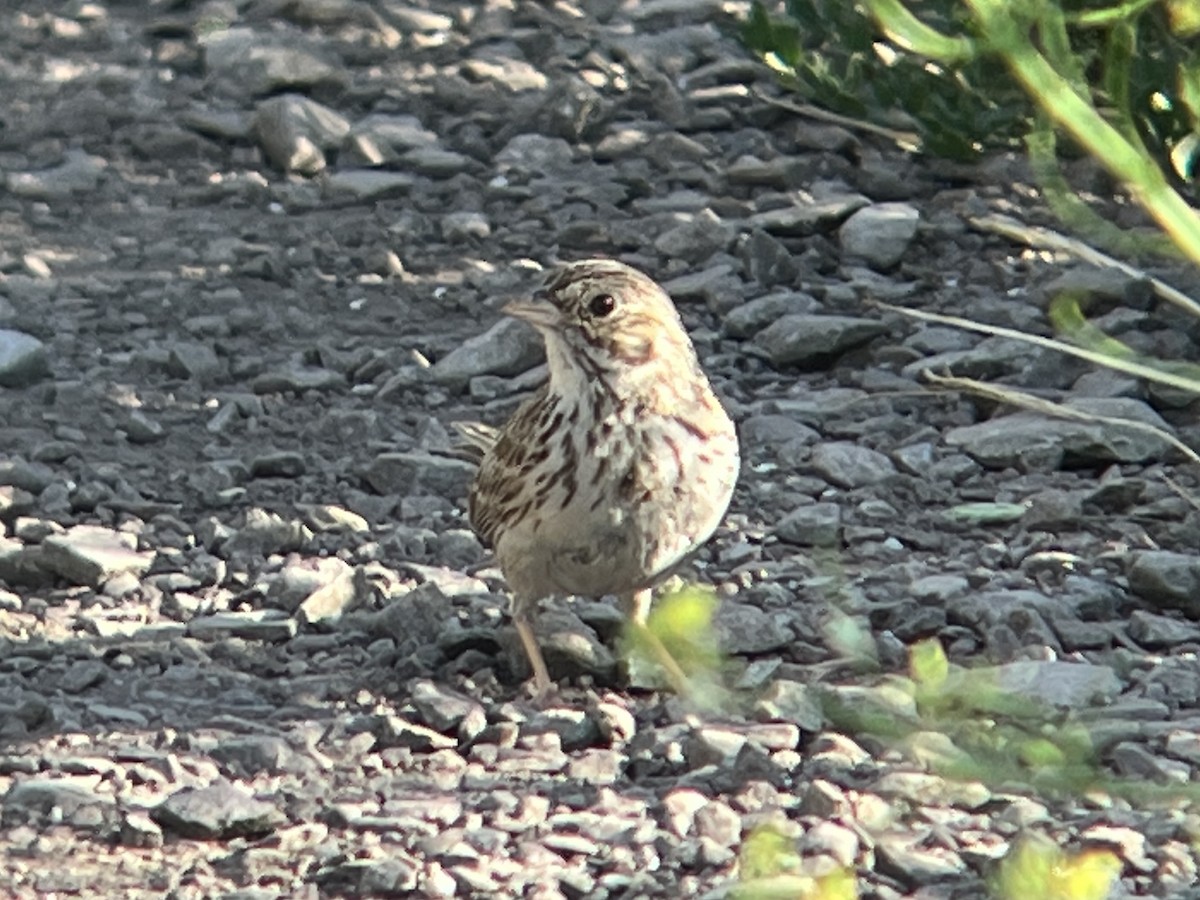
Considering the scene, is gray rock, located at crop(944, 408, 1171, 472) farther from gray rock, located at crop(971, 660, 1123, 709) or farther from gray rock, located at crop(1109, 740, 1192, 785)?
gray rock, located at crop(1109, 740, 1192, 785)

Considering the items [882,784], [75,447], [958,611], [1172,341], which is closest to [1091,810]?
[882,784]

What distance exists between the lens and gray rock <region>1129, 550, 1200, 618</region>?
5547mm

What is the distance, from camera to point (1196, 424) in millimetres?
6656

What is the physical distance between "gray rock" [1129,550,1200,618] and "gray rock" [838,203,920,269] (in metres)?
2.33

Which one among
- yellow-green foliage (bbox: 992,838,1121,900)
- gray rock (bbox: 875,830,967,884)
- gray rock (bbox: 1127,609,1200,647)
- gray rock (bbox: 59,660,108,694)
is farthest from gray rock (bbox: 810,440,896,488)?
yellow-green foliage (bbox: 992,838,1121,900)

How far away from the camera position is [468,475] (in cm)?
659

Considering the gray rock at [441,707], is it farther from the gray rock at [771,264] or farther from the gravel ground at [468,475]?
the gray rock at [771,264]

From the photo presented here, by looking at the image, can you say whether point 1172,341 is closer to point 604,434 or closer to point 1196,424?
point 1196,424

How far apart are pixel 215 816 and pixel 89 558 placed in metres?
1.56

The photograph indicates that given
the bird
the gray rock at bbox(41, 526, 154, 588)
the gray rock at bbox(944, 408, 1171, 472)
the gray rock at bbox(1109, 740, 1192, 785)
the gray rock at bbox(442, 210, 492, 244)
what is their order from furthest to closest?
the gray rock at bbox(442, 210, 492, 244)
the gray rock at bbox(944, 408, 1171, 472)
the gray rock at bbox(41, 526, 154, 588)
the bird
the gray rock at bbox(1109, 740, 1192, 785)

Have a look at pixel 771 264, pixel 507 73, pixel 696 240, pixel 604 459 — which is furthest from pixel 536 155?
pixel 604 459

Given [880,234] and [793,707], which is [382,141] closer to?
[880,234]

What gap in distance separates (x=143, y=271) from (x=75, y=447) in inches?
58.4

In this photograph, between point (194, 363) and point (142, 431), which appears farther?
point (194, 363)
